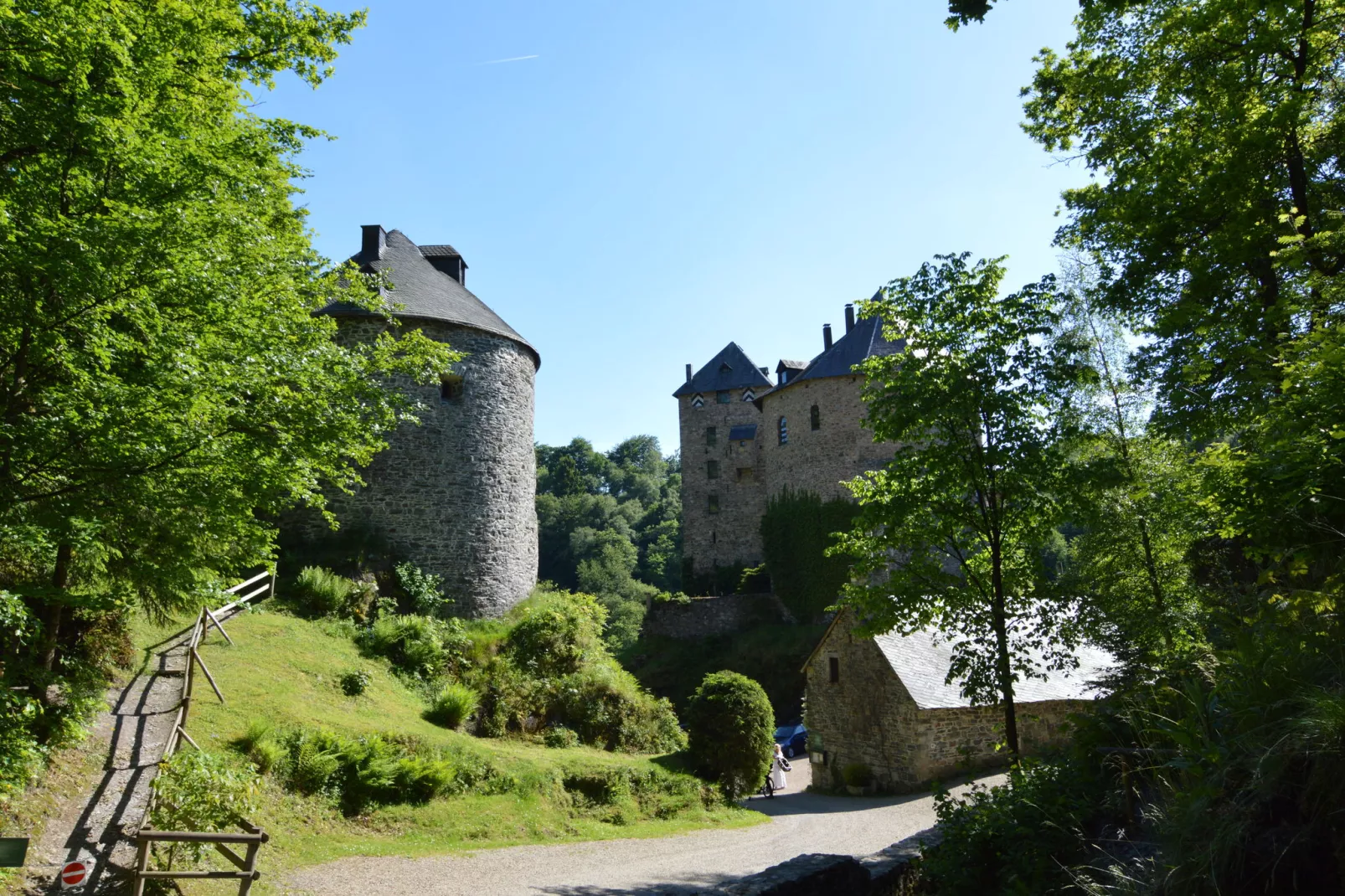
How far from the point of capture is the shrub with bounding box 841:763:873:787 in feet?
60.6

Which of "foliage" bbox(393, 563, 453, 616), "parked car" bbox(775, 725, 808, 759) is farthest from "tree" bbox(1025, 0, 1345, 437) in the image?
"parked car" bbox(775, 725, 808, 759)

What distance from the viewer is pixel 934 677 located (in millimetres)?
18688

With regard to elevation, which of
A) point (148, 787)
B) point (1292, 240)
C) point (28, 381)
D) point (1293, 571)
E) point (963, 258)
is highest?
point (963, 258)

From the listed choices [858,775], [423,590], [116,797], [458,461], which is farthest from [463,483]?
Result: [116,797]

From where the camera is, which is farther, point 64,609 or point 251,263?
point 64,609

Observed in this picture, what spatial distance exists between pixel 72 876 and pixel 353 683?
705 centimetres

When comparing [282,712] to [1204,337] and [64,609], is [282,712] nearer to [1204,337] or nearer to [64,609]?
[64,609]

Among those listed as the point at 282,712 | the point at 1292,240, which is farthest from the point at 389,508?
the point at 1292,240

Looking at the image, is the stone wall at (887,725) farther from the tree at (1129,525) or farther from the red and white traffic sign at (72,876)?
the red and white traffic sign at (72,876)

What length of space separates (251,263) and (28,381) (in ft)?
6.97

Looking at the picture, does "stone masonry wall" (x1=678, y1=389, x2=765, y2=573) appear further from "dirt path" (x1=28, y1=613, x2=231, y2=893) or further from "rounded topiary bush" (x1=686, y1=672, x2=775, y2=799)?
"dirt path" (x1=28, y1=613, x2=231, y2=893)

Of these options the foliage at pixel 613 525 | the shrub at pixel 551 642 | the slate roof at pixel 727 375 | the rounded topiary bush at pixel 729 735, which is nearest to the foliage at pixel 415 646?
the shrub at pixel 551 642

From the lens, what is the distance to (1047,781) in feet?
20.1

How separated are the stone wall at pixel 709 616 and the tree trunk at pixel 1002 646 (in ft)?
92.7
